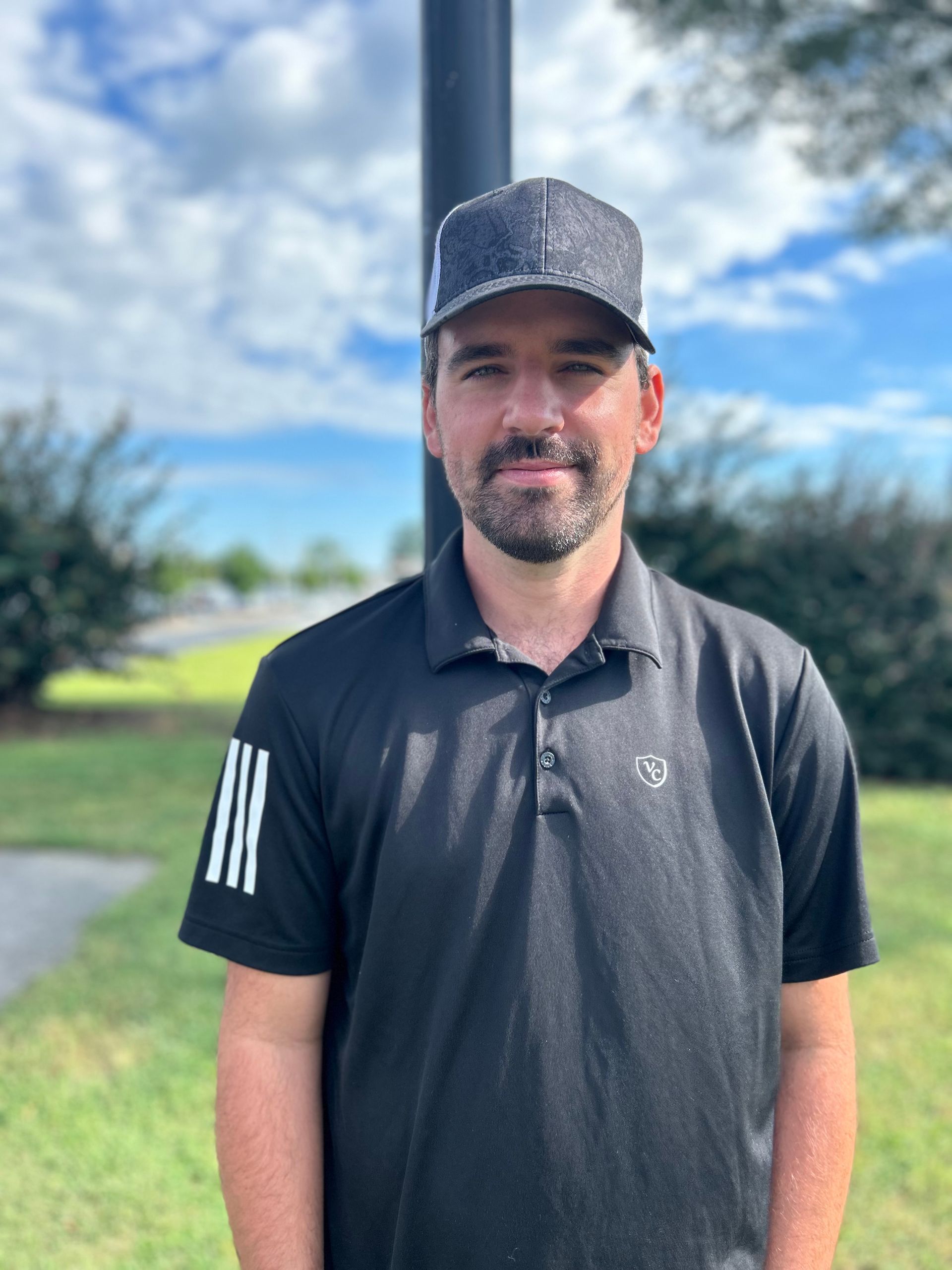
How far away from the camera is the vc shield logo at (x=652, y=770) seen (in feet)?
5.02

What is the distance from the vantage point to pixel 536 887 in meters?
1.46

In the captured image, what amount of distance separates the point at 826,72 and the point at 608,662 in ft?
38.7

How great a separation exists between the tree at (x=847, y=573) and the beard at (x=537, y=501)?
8430 millimetres

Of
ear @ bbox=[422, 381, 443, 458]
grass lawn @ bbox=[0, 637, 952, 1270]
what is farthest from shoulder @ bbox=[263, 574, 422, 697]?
grass lawn @ bbox=[0, 637, 952, 1270]

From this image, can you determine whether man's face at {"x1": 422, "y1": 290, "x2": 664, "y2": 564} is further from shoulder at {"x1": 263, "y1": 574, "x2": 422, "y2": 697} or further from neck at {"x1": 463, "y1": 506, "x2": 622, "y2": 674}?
shoulder at {"x1": 263, "y1": 574, "x2": 422, "y2": 697}

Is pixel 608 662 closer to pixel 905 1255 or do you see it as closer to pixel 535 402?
pixel 535 402

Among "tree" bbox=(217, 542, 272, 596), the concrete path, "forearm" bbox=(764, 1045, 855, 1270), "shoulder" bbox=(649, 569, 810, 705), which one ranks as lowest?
the concrete path

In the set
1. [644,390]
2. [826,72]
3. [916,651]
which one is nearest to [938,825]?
[916,651]

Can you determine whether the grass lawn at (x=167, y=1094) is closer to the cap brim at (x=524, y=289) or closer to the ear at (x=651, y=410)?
the ear at (x=651, y=410)

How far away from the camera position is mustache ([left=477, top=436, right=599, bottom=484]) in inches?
60.8

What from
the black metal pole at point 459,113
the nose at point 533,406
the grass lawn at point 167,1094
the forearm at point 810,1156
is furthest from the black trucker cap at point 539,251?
the grass lawn at point 167,1094

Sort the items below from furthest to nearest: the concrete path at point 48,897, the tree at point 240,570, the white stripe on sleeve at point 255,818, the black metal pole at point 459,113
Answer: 1. the tree at point 240,570
2. the concrete path at point 48,897
3. the black metal pole at point 459,113
4. the white stripe on sleeve at point 255,818

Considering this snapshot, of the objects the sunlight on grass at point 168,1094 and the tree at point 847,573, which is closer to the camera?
the sunlight on grass at point 168,1094

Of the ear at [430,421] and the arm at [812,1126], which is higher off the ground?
the ear at [430,421]
